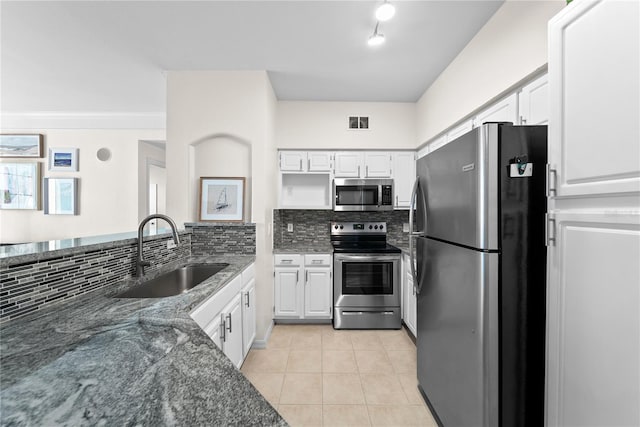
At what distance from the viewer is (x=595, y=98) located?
878 mm

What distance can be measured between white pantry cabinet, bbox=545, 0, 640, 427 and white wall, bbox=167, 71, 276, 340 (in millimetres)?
2257

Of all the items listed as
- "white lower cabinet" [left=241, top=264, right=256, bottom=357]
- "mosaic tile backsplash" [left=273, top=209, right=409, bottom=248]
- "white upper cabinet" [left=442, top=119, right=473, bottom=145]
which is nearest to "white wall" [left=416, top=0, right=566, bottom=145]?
"white upper cabinet" [left=442, top=119, right=473, bottom=145]

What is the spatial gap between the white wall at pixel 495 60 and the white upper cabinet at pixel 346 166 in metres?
0.99

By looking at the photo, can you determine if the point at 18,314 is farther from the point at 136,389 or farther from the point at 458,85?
the point at 458,85

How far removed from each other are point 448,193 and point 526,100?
2.52ft

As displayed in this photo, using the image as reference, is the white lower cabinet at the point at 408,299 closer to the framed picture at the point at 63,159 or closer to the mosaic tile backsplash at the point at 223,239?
the mosaic tile backsplash at the point at 223,239

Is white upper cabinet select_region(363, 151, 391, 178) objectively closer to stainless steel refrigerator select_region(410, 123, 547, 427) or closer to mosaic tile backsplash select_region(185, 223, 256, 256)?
mosaic tile backsplash select_region(185, 223, 256, 256)

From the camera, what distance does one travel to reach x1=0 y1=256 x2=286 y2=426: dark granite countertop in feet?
→ 1.65

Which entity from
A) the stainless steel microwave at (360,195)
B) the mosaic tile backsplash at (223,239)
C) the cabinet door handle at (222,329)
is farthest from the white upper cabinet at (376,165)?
the cabinet door handle at (222,329)

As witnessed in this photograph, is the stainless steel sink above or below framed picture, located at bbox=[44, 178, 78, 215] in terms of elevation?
below

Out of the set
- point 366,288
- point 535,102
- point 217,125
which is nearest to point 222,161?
point 217,125

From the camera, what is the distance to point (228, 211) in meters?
2.81

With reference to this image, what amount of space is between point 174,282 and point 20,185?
4.12 m

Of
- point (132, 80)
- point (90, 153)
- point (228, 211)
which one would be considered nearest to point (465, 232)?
point (228, 211)
